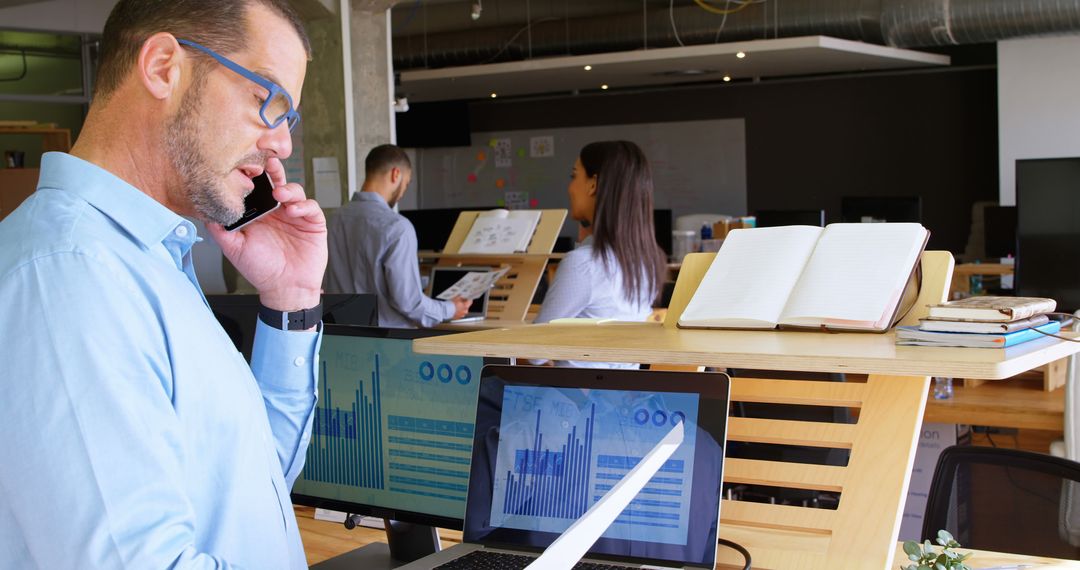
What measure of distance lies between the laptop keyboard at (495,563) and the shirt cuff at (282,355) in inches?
13.5

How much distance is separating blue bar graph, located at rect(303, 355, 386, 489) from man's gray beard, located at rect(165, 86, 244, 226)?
2.32 feet

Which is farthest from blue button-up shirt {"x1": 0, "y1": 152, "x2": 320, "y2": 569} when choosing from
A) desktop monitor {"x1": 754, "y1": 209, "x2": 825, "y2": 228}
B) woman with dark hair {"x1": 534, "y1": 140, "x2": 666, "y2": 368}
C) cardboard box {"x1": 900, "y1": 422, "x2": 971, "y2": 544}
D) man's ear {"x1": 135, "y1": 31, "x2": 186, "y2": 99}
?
desktop monitor {"x1": 754, "y1": 209, "x2": 825, "y2": 228}

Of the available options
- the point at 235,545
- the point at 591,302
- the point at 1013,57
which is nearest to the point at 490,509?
the point at 235,545

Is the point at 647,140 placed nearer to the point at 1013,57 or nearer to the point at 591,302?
the point at 1013,57

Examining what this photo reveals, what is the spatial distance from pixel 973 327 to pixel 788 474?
0.40m

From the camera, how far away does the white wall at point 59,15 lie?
7.68 meters

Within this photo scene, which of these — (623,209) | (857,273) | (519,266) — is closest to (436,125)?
(519,266)

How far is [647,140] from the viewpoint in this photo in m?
12.4

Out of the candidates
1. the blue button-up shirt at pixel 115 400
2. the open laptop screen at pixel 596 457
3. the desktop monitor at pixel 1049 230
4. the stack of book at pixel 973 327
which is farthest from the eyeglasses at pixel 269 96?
the desktop monitor at pixel 1049 230

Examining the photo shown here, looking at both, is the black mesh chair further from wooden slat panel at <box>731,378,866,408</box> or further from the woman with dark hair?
the woman with dark hair

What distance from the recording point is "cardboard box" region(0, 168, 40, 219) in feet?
23.7

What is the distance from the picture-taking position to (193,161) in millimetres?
1104

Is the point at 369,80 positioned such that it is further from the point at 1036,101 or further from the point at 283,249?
the point at 1036,101

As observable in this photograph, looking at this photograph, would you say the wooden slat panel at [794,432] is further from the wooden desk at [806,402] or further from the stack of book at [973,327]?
the stack of book at [973,327]
